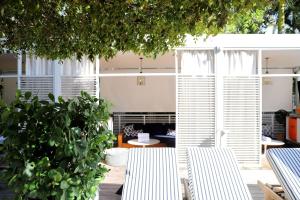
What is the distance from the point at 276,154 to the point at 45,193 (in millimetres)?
3651

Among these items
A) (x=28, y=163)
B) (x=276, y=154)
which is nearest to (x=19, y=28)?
(x=28, y=163)

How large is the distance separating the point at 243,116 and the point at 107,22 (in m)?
6.04

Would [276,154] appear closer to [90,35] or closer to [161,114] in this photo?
[90,35]

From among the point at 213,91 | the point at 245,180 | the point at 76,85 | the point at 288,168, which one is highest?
the point at 76,85

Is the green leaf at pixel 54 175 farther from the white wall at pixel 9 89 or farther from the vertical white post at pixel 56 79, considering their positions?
the white wall at pixel 9 89

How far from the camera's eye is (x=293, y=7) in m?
23.0

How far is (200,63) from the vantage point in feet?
29.2

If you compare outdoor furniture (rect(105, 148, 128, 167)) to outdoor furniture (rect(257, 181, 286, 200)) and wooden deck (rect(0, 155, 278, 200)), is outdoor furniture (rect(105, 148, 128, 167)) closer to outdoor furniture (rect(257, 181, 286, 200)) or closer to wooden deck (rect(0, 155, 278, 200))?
wooden deck (rect(0, 155, 278, 200))

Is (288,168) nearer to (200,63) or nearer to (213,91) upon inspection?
(213,91)

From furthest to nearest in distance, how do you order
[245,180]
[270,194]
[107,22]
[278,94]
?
[278,94] < [245,180] < [270,194] < [107,22]

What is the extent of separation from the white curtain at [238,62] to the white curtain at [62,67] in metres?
3.41

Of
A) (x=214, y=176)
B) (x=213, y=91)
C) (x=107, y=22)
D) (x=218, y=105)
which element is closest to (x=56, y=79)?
(x=213, y=91)

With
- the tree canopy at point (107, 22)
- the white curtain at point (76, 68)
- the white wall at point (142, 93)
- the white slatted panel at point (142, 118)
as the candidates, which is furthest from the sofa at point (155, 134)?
the tree canopy at point (107, 22)

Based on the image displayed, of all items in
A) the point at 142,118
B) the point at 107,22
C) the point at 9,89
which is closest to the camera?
the point at 107,22
